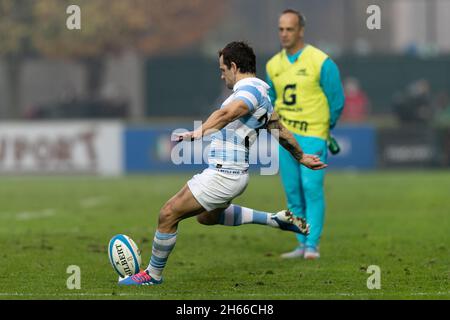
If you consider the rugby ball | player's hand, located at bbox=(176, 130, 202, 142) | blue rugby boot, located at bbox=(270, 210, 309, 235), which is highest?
player's hand, located at bbox=(176, 130, 202, 142)

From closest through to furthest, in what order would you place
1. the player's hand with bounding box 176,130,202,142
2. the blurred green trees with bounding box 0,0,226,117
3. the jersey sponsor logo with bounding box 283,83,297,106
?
the player's hand with bounding box 176,130,202,142 → the jersey sponsor logo with bounding box 283,83,297,106 → the blurred green trees with bounding box 0,0,226,117

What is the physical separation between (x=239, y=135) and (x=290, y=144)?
0.70m

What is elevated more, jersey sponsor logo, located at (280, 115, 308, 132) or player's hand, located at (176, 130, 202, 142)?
player's hand, located at (176, 130, 202, 142)

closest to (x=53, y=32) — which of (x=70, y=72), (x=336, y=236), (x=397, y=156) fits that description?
(x=70, y=72)

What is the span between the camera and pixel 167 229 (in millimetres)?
10453

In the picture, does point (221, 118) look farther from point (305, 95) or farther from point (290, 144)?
point (305, 95)

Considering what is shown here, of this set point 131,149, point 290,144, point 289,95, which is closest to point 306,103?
point 289,95

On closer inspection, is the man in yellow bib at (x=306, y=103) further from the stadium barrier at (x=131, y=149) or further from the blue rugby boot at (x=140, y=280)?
the stadium barrier at (x=131, y=149)

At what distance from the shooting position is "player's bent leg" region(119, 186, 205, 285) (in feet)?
34.0

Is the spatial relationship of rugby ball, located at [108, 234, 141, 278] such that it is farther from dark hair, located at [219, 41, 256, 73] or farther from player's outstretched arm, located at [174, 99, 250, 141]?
dark hair, located at [219, 41, 256, 73]

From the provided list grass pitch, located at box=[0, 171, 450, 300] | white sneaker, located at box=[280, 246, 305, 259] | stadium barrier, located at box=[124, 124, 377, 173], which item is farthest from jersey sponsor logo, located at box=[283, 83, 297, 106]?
stadium barrier, located at box=[124, 124, 377, 173]

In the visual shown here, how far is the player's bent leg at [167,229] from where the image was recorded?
10.4 metres
